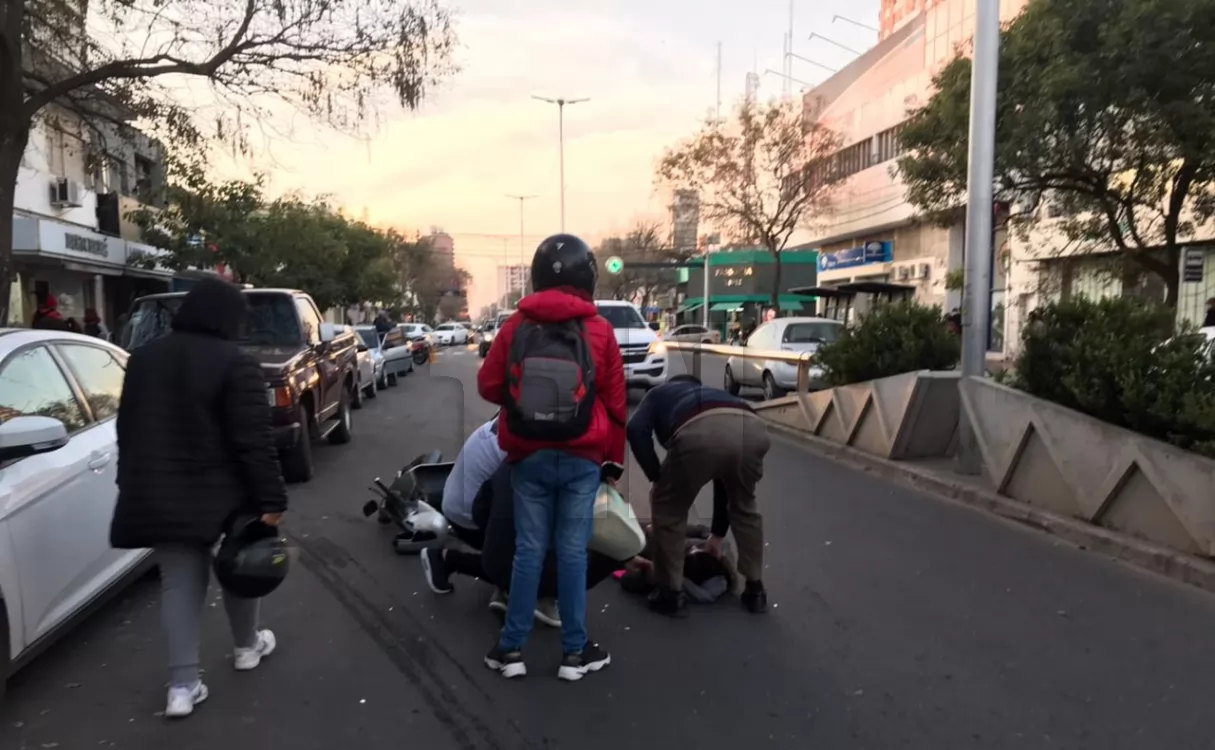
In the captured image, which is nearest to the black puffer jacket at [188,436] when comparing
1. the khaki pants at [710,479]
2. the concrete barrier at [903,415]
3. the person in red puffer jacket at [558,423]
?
the person in red puffer jacket at [558,423]

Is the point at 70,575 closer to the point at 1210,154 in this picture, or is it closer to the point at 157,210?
the point at 1210,154

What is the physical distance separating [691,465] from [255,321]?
22.9 feet

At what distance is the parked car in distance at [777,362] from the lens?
1620 centimetres

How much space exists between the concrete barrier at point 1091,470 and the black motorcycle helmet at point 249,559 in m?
5.42

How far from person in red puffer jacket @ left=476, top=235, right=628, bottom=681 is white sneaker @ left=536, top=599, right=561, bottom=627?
60cm

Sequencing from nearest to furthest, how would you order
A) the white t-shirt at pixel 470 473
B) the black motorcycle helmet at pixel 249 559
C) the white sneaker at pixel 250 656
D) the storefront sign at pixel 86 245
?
1. the black motorcycle helmet at pixel 249 559
2. the white sneaker at pixel 250 656
3. the white t-shirt at pixel 470 473
4. the storefront sign at pixel 86 245

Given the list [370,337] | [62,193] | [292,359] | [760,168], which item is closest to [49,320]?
[292,359]

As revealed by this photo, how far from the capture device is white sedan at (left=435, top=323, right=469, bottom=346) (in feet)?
183

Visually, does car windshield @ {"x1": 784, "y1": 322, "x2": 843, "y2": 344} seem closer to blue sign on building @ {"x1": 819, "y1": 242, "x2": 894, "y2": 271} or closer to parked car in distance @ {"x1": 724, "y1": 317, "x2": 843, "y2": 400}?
parked car in distance @ {"x1": 724, "y1": 317, "x2": 843, "y2": 400}

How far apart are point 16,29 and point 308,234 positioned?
1848cm

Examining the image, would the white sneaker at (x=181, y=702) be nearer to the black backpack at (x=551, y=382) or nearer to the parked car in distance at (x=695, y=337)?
Answer: the black backpack at (x=551, y=382)

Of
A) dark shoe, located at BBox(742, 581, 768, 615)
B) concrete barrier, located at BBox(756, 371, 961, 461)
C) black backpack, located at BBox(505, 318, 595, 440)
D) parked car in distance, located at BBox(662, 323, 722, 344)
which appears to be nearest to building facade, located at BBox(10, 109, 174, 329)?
parked car in distance, located at BBox(662, 323, 722, 344)

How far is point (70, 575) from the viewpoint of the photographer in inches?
167

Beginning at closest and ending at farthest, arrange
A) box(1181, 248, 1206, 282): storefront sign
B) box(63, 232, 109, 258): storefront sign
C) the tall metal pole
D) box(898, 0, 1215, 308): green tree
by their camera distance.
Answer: the tall metal pole
box(898, 0, 1215, 308): green tree
box(1181, 248, 1206, 282): storefront sign
box(63, 232, 109, 258): storefront sign
